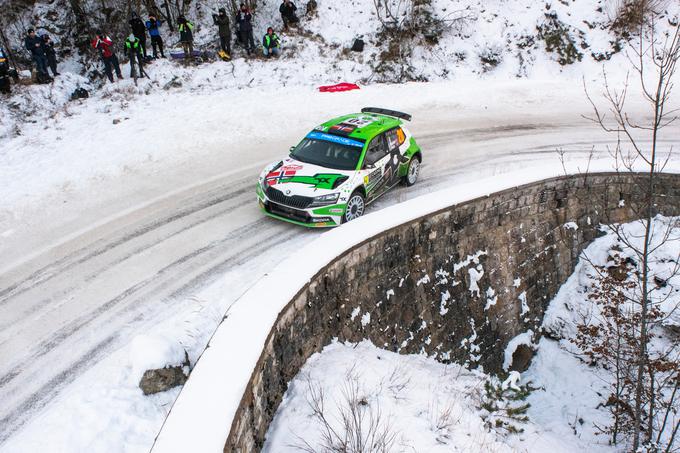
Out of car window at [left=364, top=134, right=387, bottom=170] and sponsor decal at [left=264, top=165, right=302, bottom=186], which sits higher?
car window at [left=364, top=134, right=387, bottom=170]

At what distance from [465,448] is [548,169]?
6.98 metres

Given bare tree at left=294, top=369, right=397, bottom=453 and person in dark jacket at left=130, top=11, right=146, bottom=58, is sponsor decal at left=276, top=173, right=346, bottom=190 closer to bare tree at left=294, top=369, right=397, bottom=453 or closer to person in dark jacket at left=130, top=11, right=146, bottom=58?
bare tree at left=294, top=369, right=397, bottom=453

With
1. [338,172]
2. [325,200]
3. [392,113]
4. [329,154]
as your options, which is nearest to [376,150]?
[329,154]

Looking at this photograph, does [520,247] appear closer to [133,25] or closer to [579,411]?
[579,411]

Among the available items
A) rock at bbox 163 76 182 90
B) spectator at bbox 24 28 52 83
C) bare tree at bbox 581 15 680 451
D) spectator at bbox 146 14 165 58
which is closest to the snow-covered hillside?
rock at bbox 163 76 182 90

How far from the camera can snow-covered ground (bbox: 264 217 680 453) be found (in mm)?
6273

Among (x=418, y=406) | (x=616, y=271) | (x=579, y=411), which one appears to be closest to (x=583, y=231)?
(x=616, y=271)

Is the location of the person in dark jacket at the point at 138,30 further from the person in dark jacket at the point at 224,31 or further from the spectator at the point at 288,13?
the spectator at the point at 288,13

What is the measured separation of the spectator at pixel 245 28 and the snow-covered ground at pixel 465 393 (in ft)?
44.0

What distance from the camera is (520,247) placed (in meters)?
11.5

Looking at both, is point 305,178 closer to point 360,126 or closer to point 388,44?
point 360,126

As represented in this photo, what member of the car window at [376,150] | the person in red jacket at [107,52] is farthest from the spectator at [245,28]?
the car window at [376,150]

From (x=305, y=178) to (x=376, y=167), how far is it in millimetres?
1517

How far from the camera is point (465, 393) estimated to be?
26.9 ft
